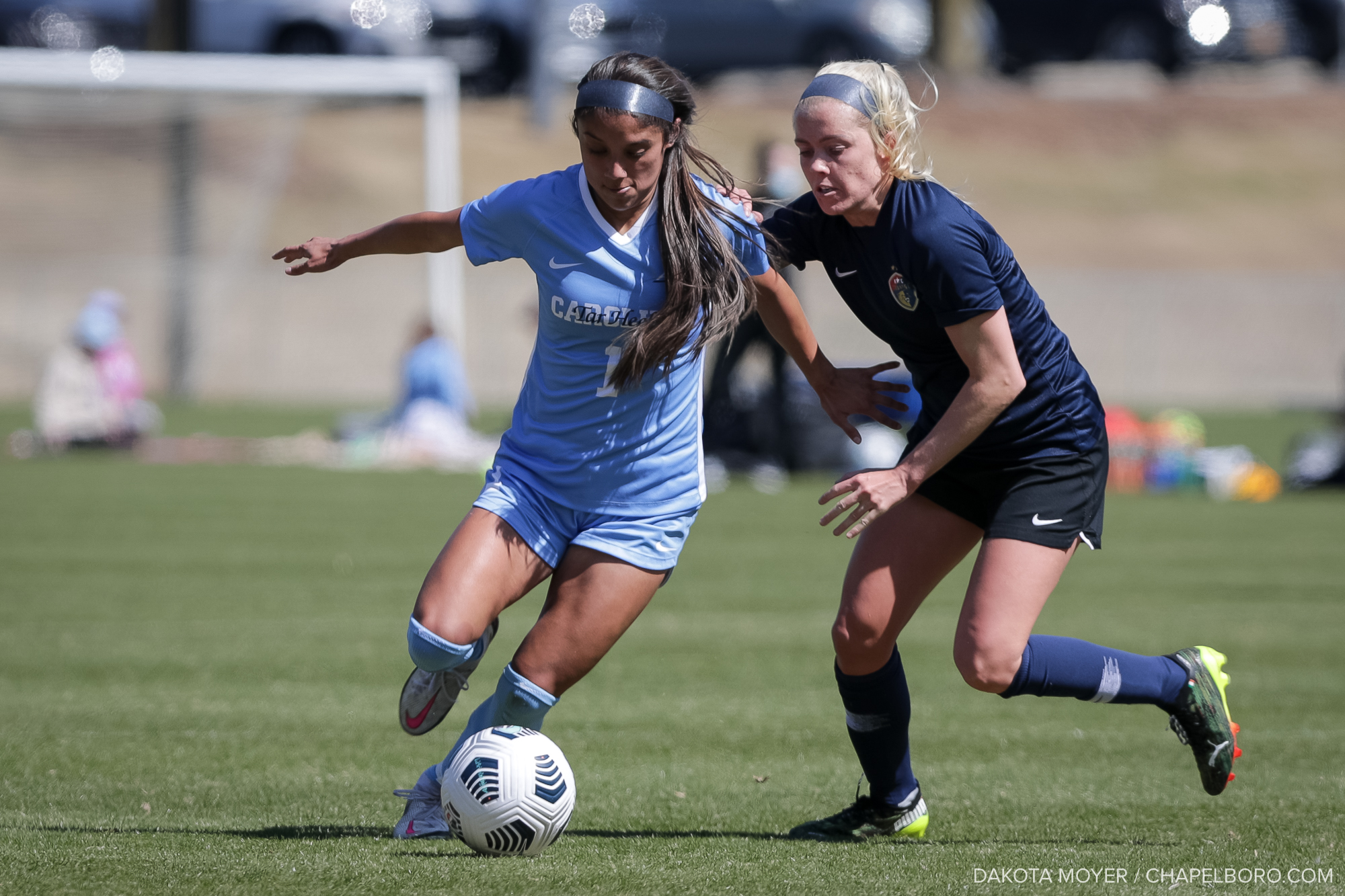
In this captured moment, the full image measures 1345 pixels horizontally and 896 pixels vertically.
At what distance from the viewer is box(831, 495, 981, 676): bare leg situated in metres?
4.39


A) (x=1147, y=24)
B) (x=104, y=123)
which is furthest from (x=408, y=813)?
(x=1147, y=24)

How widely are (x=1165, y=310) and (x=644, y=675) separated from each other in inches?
933

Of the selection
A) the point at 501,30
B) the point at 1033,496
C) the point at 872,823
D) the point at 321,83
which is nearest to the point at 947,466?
the point at 1033,496

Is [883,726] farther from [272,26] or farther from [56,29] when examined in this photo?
[56,29]

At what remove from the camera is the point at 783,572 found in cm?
996

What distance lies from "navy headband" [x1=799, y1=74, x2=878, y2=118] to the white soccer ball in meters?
1.86

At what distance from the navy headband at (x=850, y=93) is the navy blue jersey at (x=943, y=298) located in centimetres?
23

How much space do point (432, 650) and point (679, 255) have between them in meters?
1.22

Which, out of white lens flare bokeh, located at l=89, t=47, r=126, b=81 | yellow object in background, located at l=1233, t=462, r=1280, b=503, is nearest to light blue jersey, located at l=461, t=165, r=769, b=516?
yellow object in background, located at l=1233, t=462, r=1280, b=503

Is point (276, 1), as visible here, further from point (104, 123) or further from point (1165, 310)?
point (1165, 310)

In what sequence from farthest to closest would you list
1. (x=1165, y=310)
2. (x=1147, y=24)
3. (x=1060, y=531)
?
(x=1147, y=24) < (x=1165, y=310) < (x=1060, y=531)

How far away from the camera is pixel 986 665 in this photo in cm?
418

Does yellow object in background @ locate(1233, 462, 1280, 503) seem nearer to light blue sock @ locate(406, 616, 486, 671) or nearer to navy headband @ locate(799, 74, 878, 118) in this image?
navy headband @ locate(799, 74, 878, 118)

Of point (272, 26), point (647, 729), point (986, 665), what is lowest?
point (647, 729)
